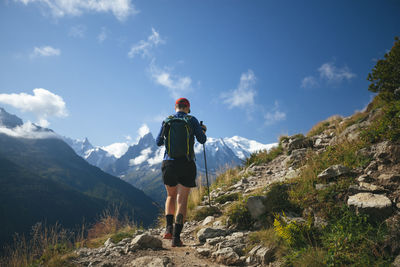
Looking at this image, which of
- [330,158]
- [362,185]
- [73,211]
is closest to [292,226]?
[362,185]

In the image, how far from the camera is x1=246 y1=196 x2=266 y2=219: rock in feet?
17.3

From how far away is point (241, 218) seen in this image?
548 centimetres

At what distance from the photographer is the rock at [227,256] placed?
12.9 feet

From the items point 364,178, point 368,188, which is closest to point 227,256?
point 368,188

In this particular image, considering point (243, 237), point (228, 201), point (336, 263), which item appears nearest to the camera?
point (336, 263)

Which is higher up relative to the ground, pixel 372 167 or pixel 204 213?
pixel 372 167

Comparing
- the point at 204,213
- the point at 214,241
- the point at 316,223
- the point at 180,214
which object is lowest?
the point at 214,241

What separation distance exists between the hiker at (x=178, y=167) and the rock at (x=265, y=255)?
63.0 inches

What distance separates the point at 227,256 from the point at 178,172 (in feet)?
5.98

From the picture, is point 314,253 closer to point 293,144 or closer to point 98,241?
point 98,241

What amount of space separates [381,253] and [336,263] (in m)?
0.74

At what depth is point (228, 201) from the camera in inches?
311

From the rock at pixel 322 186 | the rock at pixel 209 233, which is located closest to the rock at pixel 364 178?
the rock at pixel 322 186

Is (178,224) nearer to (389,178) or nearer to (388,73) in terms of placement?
(389,178)
